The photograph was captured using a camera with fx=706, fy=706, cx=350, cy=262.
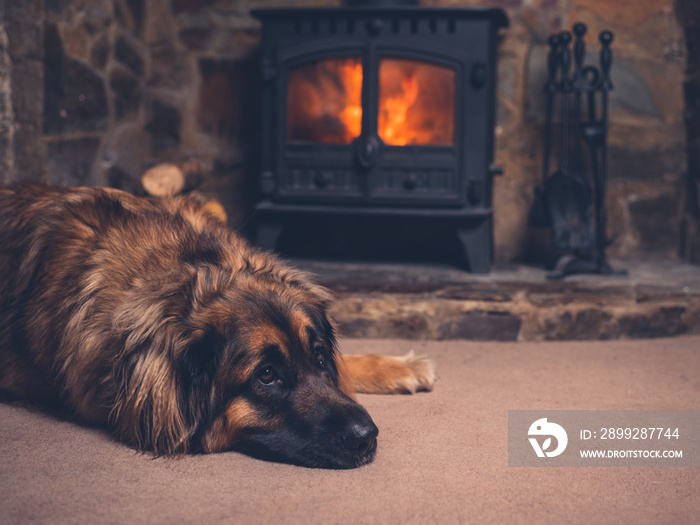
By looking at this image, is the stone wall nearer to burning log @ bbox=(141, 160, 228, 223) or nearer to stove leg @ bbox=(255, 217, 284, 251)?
burning log @ bbox=(141, 160, 228, 223)

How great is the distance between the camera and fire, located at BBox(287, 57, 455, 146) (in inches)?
133

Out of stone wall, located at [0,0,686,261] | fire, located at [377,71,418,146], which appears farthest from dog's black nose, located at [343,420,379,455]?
stone wall, located at [0,0,686,261]

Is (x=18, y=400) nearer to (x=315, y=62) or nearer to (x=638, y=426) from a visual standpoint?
(x=638, y=426)

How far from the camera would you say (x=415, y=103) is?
11.2 ft

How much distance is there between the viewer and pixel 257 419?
175cm

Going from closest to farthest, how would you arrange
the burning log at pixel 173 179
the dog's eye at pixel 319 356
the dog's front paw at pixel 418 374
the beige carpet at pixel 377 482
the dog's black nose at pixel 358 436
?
1. the beige carpet at pixel 377 482
2. the dog's black nose at pixel 358 436
3. the dog's eye at pixel 319 356
4. the dog's front paw at pixel 418 374
5. the burning log at pixel 173 179

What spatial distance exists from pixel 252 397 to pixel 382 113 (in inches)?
79.9

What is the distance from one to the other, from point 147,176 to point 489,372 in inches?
71.7

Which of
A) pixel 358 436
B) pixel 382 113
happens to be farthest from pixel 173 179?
pixel 358 436

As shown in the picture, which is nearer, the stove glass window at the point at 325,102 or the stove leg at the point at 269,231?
the stove glass window at the point at 325,102

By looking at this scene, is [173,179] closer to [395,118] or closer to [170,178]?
[170,178]

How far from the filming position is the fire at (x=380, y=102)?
11.1 ft

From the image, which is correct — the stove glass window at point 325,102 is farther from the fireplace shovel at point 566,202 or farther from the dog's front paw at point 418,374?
the dog's front paw at point 418,374

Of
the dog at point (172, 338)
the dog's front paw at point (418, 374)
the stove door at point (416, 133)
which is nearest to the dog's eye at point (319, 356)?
the dog at point (172, 338)
